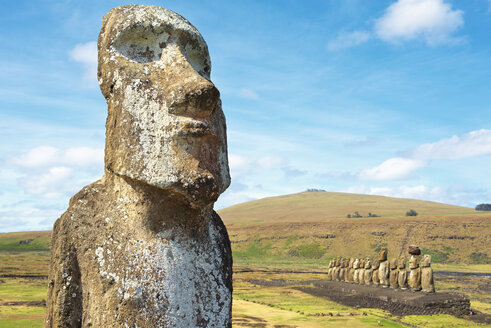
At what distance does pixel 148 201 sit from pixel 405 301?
16.1 m

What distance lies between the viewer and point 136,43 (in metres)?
2.93

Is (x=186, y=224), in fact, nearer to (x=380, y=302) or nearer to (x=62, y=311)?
(x=62, y=311)

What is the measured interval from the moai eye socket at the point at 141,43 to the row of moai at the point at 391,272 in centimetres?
1735

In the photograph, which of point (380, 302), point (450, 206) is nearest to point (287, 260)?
point (380, 302)

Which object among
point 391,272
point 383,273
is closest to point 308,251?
point 383,273

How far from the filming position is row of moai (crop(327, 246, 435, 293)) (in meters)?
18.2

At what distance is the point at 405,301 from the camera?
16828mm

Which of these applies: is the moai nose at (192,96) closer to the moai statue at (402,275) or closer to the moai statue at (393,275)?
the moai statue at (402,275)

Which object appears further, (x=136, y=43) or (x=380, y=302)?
(x=380, y=302)

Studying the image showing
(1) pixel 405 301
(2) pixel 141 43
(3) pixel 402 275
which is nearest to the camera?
(2) pixel 141 43

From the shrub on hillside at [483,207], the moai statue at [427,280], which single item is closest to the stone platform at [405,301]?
the moai statue at [427,280]

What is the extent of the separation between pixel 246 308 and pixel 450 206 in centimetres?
10300

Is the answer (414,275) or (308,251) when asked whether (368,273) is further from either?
(308,251)

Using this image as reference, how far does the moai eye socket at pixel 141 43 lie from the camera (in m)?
2.89
